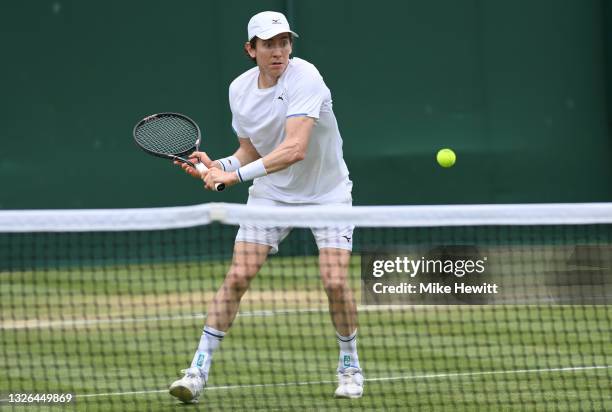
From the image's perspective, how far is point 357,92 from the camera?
1037 cm

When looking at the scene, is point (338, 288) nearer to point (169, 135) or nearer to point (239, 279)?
point (239, 279)

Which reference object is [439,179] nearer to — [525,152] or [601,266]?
[525,152]

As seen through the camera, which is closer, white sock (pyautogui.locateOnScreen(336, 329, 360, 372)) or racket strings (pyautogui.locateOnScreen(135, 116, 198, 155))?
white sock (pyautogui.locateOnScreen(336, 329, 360, 372))

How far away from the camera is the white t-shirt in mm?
5070

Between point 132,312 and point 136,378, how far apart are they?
216 cm

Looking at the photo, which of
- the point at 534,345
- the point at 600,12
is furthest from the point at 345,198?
the point at 600,12

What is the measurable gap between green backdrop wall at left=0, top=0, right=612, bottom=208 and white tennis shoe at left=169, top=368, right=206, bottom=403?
513 centimetres

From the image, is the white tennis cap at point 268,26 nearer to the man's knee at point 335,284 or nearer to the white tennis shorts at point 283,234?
the white tennis shorts at point 283,234

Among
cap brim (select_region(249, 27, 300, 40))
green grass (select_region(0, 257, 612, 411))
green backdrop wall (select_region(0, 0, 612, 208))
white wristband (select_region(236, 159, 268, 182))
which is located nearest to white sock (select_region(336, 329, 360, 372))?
green grass (select_region(0, 257, 612, 411))

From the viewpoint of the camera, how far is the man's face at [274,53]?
5008 millimetres

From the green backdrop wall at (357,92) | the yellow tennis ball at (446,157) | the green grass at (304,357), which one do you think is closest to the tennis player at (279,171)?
the green grass at (304,357)

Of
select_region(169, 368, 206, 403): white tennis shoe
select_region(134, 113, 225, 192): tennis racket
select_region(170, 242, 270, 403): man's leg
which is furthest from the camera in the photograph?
select_region(134, 113, 225, 192): tennis racket

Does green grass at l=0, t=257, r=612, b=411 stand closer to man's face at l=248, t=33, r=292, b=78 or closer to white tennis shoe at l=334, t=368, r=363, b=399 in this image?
white tennis shoe at l=334, t=368, r=363, b=399

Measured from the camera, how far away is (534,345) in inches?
243
